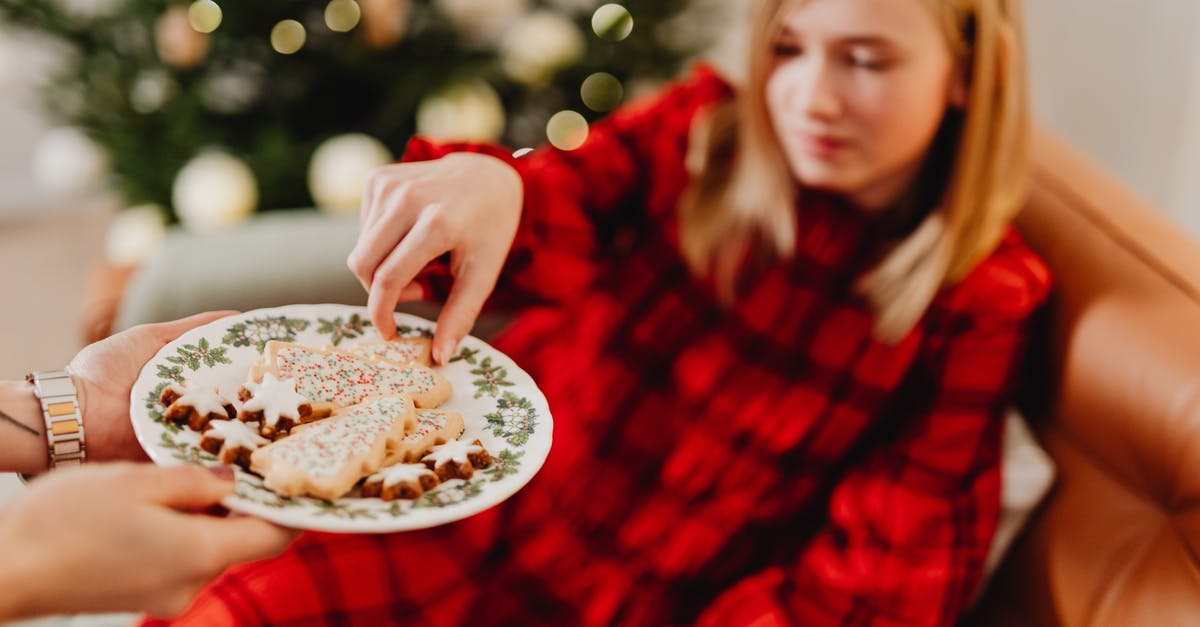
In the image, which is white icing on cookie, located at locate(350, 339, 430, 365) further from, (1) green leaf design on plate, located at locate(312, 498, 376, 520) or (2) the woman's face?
(2) the woman's face

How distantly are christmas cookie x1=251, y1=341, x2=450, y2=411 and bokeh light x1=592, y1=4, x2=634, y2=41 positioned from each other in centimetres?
123

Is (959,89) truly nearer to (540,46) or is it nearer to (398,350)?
(398,350)

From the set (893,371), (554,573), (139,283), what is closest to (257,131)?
(139,283)

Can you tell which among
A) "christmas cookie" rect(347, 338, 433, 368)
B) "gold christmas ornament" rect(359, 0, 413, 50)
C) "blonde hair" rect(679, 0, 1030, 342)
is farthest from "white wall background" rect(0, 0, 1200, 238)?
"christmas cookie" rect(347, 338, 433, 368)

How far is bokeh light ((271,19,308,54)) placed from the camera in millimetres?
1676

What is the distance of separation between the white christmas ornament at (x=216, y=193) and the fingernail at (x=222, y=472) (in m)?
0.93

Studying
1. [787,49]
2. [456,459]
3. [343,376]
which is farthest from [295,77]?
[456,459]

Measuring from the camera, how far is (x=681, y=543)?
1.03 metres

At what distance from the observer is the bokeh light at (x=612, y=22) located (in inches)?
71.9

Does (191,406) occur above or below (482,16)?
below

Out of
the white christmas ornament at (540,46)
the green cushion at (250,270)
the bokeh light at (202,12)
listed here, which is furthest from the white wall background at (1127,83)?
the green cushion at (250,270)

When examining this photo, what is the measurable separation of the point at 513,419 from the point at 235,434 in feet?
0.65

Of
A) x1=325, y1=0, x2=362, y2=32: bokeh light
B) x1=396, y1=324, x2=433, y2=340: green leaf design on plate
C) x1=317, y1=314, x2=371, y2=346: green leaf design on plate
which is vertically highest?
x1=325, y1=0, x2=362, y2=32: bokeh light

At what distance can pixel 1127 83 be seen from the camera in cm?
174
